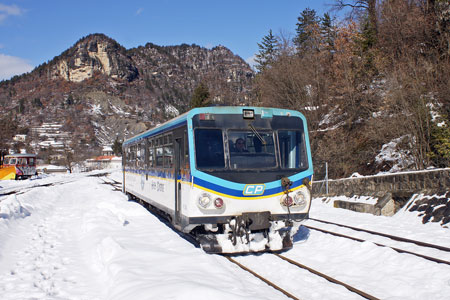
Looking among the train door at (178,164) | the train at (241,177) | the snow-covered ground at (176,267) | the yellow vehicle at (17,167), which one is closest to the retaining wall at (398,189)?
the snow-covered ground at (176,267)

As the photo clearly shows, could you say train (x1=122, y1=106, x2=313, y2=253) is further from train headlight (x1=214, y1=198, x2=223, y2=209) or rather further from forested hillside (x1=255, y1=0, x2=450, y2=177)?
forested hillside (x1=255, y1=0, x2=450, y2=177)

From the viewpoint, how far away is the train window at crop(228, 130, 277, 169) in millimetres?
7911

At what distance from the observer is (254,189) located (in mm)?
7824

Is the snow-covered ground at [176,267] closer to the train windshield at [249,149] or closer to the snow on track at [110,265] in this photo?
the snow on track at [110,265]

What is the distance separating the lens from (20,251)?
8.17 metres

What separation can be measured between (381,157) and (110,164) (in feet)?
383

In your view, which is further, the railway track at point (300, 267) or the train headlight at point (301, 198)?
the train headlight at point (301, 198)

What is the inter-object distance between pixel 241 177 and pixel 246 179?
0.11 metres

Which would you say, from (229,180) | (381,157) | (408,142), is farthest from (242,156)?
(381,157)

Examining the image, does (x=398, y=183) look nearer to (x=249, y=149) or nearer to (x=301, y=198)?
(x=301, y=198)

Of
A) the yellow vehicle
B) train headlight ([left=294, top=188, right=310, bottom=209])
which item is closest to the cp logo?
train headlight ([left=294, top=188, right=310, bottom=209])

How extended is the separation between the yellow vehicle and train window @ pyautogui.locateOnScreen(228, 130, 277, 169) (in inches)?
1654

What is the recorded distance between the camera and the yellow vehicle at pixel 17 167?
4303cm

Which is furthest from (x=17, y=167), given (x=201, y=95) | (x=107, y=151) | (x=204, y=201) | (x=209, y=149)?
(x=107, y=151)
